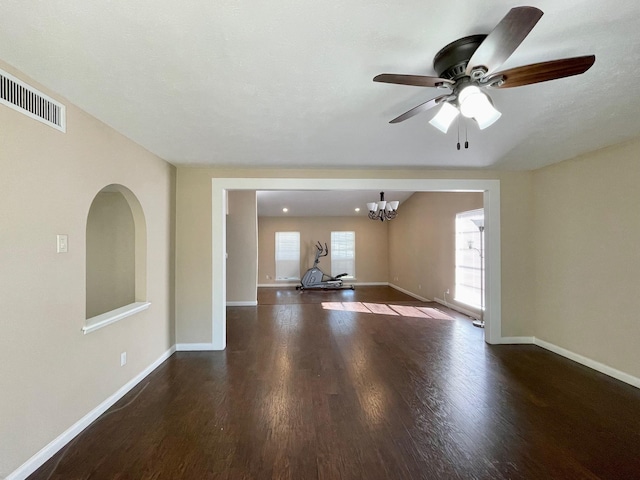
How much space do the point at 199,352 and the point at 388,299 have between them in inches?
200

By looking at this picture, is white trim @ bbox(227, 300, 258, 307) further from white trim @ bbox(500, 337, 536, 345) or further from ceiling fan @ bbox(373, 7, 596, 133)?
ceiling fan @ bbox(373, 7, 596, 133)

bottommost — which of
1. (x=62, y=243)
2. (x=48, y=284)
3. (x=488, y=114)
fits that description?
(x=48, y=284)

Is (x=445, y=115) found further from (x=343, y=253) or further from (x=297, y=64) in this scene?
(x=343, y=253)

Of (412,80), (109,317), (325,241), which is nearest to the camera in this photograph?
(412,80)

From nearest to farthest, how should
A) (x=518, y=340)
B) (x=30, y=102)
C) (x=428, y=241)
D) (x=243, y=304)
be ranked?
1. (x=30, y=102)
2. (x=518, y=340)
3. (x=243, y=304)
4. (x=428, y=241)

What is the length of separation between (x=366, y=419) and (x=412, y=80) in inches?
90.9

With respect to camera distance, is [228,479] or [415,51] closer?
[415,51]

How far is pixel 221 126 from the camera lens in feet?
8.20

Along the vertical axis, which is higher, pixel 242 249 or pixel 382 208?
pixel 382 208

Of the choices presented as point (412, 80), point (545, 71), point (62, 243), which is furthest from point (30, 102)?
point (545, 71)

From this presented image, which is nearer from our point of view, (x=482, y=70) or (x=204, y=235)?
(x=482, y=70)

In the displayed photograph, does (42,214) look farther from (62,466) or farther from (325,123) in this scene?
(325,123)

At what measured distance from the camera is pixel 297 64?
165 cm

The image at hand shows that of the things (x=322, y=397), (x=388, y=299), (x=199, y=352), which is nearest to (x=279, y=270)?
(x=388, y=299)
